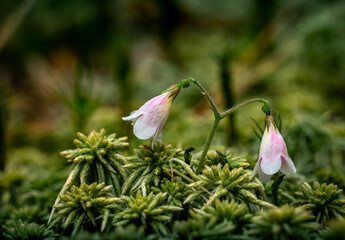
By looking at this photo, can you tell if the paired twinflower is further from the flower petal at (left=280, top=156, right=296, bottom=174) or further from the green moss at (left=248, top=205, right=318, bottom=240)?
the green moss at (left=248, top=205, right=318, bottom=240)

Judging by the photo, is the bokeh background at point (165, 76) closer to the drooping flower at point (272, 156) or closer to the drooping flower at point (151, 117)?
the drooping flower at point (272, 156)

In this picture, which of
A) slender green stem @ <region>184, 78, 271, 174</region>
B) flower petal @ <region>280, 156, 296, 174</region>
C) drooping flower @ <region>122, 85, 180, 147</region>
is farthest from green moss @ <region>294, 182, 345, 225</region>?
drooping flower @ <region>122, 85, 180, 147</region>

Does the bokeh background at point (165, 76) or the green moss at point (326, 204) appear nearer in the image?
the green moss at point (326, 204)

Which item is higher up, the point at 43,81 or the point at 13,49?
the point at 13,49

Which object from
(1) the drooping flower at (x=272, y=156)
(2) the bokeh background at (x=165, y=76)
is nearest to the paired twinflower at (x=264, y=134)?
(1) the drooping flower at (x=272, y=156)

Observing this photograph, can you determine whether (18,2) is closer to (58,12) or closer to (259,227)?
(58,12)

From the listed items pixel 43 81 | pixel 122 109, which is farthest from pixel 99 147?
pixel 43 81
